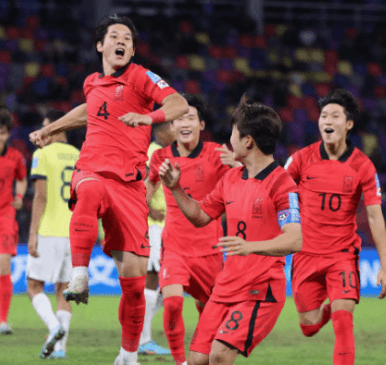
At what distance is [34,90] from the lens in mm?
15266

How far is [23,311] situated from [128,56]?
577cm

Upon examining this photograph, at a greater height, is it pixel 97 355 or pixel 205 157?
pixel 205 157

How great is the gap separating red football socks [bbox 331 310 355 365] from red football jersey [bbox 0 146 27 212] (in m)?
4.39

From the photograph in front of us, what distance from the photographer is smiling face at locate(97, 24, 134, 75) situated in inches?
182

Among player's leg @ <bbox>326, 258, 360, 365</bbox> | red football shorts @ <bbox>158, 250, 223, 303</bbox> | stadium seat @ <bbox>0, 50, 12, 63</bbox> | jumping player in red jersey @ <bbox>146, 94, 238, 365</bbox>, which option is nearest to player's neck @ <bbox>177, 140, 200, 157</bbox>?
jumping player in red jersey @ <bbox>146, 94, 238, 365</bbox>

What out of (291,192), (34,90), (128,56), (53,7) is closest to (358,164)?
(291,192)

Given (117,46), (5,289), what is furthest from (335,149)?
(5,289)

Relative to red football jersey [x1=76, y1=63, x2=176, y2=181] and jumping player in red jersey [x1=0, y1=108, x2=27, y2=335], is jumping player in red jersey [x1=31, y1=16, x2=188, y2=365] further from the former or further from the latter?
jumping player in red jersey [x1=0, y1=108, x2=27, y2=335]

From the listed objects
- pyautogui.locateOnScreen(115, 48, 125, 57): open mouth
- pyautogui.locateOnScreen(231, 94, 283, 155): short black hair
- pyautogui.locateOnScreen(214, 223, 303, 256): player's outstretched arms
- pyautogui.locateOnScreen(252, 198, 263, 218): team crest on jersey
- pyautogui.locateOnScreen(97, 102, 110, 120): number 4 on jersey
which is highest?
pyautogui.locateOnScreen(115, 48, 125, 57): open mouth

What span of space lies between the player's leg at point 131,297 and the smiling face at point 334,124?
1821 millimetres

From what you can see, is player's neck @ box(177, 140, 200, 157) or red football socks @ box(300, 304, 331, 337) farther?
player's neck @ box(177, 140, 200, 157)

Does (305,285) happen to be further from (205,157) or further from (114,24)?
(114,24)

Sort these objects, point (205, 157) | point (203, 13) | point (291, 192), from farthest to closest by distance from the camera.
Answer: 1. point (203, 13)
2. point (205, 157)
3. point (291, 192)

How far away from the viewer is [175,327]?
17.2ft
